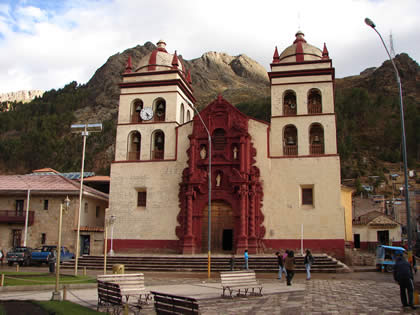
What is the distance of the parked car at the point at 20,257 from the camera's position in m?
29.7

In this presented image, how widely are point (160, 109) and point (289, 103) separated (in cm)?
1034

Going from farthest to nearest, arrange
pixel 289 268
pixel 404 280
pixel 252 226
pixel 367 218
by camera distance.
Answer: pixel 367 218, pixel 252 226, pixel 289 268, pixel 404 280

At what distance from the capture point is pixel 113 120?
107 meters

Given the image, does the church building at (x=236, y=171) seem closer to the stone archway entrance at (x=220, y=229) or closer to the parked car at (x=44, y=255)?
the stone archway entrance at (x=220, y=229)

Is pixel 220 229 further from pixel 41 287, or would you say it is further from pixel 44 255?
pixel 41 287

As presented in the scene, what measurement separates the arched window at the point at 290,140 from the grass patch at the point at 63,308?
2231cm

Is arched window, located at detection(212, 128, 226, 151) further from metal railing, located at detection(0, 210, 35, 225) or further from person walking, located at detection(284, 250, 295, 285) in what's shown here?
metal railing, located at detection(0, 210, 35, 225)

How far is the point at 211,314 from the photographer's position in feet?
36.4

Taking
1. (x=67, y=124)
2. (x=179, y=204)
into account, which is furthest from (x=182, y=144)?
(x=67, y=124)

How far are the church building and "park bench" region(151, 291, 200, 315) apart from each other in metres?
20.2

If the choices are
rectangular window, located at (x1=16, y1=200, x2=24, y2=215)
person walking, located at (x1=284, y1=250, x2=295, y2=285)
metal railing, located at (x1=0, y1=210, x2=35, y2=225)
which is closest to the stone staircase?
metal railing, located at (x1=0, y1=210, x2=35, y2=225)

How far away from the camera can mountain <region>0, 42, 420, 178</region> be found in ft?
279

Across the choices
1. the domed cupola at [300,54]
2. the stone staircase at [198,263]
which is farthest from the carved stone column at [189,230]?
the domed cupola at [300,54]

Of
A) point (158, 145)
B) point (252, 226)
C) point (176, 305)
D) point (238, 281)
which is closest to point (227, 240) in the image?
point (252, 226)
